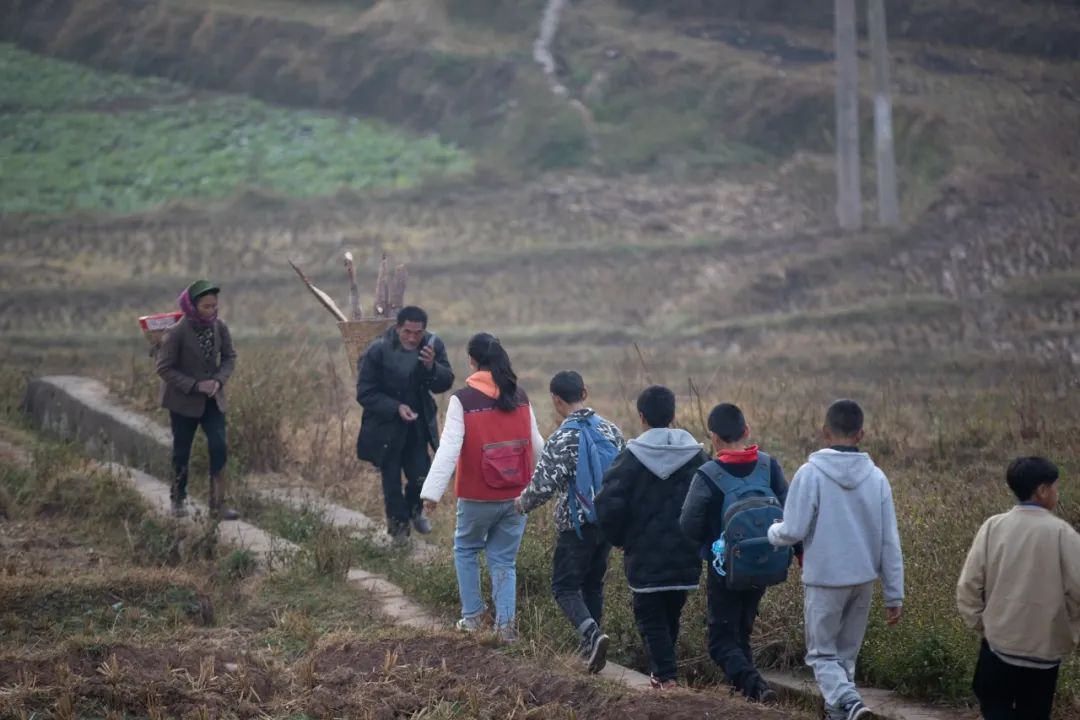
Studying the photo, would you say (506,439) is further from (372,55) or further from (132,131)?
(372,55)

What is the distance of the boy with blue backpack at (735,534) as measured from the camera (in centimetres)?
595

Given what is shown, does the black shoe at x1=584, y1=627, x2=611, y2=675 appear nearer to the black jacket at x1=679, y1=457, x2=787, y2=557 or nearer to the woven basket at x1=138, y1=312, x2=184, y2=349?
the black jacket at x1=679, y1=457, x2=787, y2=557

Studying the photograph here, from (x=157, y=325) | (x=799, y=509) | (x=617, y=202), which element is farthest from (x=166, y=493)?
(x=617, y=202)

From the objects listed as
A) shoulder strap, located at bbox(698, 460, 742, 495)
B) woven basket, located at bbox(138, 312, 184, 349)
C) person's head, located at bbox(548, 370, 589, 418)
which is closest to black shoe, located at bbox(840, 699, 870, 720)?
shoulder strap, located at bbox(698, 460, 742, 495)

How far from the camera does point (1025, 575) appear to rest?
5102 mm

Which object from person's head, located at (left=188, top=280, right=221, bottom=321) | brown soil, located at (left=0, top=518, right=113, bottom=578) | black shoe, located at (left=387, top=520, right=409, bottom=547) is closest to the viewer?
brown soil, located at (left=0, top=518, right=113, bottom=578)

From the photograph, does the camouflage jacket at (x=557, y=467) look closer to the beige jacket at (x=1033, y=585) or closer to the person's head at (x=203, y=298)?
the beige jacket at (x=1033, y=585)

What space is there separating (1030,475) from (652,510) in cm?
176

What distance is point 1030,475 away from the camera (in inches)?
203

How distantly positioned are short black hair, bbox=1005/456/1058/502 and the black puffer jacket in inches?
62.5

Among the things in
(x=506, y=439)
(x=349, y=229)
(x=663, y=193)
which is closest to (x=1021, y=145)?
(x=663, y=193)

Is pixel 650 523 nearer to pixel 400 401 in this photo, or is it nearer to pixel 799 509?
pixel 799 509

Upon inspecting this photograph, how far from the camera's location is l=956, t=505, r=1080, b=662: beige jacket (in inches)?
200

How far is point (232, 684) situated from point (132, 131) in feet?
93.9
